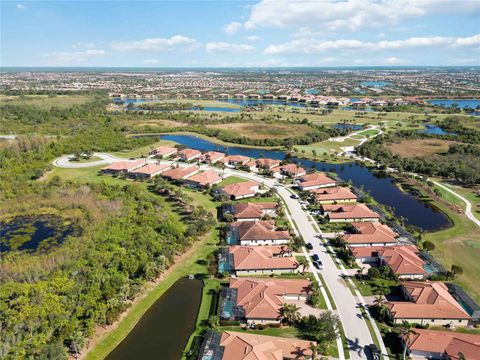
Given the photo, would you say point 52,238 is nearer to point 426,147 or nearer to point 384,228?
point 384,228

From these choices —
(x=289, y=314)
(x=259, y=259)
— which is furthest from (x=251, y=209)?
(x=289, y=314)

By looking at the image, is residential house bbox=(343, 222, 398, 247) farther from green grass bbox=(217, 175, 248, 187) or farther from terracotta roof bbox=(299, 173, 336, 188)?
green grass bbox=(217, 175, 248, 187)

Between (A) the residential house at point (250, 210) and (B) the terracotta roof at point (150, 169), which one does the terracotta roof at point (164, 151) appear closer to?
(B) the terracotta roof at point (150, 169)

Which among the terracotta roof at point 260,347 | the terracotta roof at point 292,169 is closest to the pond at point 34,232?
the terracotta roof at point 260,347

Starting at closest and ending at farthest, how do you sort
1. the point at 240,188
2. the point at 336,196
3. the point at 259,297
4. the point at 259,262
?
the point at 259,297
the point at 259,262
the point at 336,196
the point at 240,188

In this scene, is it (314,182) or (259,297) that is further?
(314,182)

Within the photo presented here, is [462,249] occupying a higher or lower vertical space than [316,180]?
lower

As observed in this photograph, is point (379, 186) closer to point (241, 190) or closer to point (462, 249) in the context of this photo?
point (462, 249)
